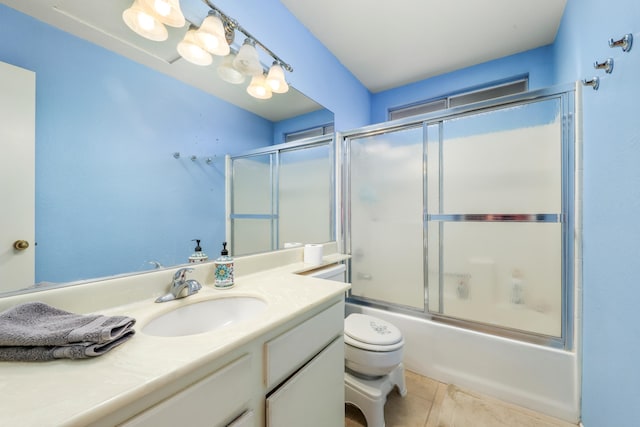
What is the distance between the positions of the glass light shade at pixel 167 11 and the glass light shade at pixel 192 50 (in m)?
0.07

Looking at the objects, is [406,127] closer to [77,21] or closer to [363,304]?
[363,304]

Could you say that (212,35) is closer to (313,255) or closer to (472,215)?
(313,255)

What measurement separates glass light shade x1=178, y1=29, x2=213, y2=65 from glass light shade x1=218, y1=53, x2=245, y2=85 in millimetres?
86

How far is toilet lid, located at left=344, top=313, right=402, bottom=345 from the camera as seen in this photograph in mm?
1326

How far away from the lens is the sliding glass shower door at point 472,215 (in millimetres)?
1432

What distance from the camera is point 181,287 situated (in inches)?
36.6

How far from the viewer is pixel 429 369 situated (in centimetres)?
169

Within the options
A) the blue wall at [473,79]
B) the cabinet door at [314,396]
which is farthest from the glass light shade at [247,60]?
the blue wall at [473,79]

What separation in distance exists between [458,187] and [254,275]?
1.48m

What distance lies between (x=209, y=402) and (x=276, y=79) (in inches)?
62.3

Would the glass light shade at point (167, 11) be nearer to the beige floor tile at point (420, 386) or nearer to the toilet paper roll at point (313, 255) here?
the toilet paper roll at point (313, 255)

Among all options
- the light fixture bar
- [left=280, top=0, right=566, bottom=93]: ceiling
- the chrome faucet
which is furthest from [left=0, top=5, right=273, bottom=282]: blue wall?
[left=280, top=0, right=566, bottom=93]: ceiling

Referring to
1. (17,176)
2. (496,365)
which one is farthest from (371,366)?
(17,176)

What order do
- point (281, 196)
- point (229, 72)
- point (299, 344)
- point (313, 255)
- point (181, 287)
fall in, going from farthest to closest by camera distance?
point (281, 196) → point (313, 255) → point (229, 72) → point (181, 287) → point (299, 344)
